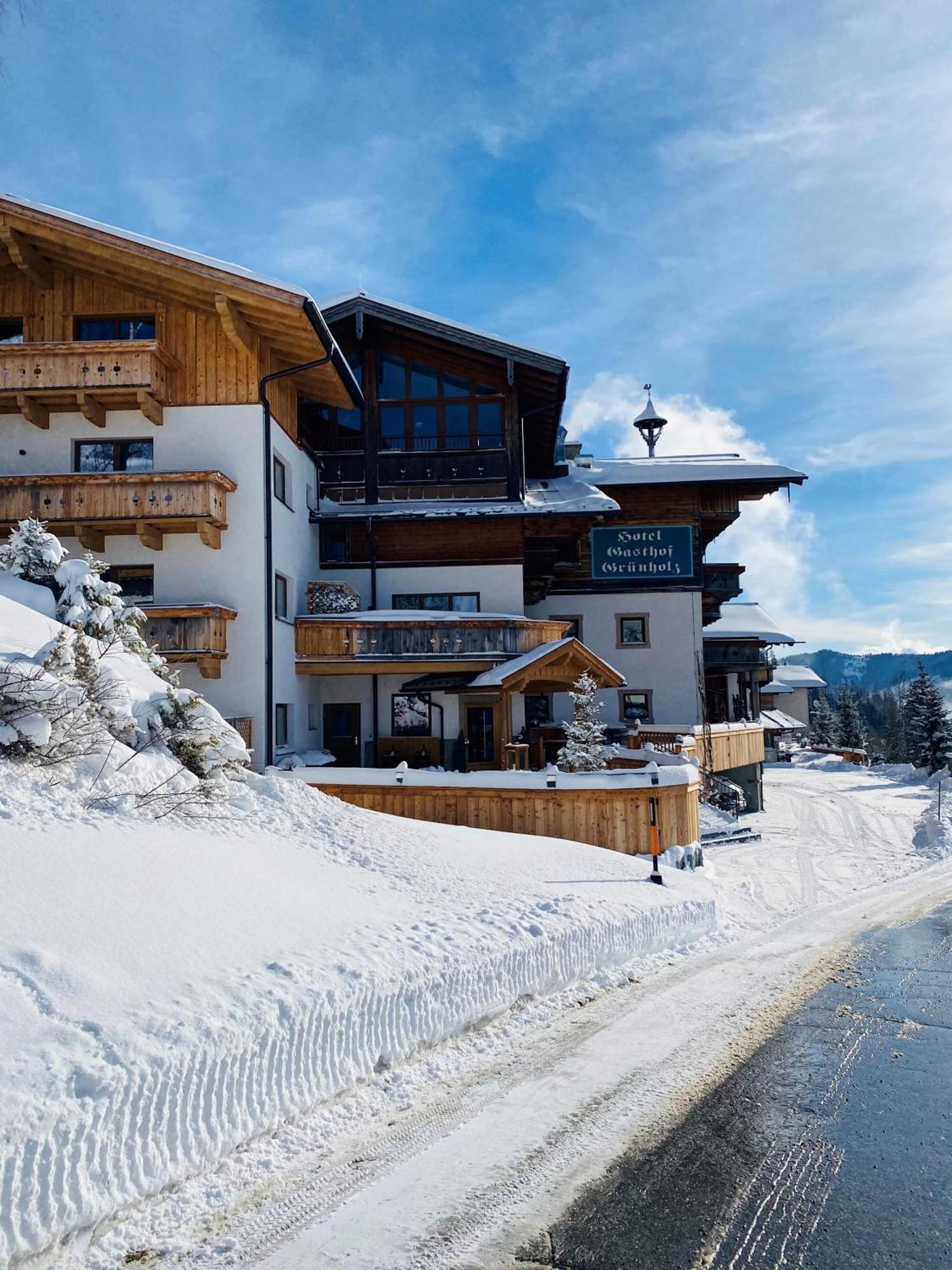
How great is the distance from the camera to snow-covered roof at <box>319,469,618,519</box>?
23359 millimetres

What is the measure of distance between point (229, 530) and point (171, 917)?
563 inches

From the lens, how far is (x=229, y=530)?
19250 millimetres

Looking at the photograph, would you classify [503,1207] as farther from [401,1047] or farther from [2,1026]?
[2,1026]

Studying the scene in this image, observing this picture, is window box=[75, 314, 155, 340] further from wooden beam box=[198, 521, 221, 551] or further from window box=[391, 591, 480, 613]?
window box=[391, 591, 480, 613]

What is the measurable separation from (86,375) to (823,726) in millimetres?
68027

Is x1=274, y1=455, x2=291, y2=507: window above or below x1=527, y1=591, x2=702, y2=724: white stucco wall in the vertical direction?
above

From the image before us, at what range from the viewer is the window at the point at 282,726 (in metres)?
19.7

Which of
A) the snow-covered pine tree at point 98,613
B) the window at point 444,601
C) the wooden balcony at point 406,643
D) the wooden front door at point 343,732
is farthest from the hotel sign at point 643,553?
the snow-covered pine tree at point 98,613

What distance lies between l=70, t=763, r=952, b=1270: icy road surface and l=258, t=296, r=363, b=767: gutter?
37.1 feet

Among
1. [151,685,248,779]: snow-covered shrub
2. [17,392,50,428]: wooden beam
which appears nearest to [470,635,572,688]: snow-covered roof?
[151,685,248,779]: snow-covered shrub

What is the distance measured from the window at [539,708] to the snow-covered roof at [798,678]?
4890cm

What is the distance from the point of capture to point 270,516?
1942 cm

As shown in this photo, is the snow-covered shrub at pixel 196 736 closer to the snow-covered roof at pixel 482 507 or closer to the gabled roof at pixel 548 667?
the gabled roof at pixel 548 667

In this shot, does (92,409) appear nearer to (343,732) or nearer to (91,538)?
(91,538)
